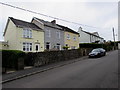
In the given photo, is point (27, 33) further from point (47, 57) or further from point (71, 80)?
point (71, 80)

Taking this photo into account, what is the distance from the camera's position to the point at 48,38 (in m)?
27.2

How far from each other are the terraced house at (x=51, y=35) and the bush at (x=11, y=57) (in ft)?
48.4

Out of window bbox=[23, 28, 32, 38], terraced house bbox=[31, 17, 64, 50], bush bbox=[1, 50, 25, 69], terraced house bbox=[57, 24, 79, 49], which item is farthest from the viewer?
terraced house bbox=[57, 24, 79, 49]

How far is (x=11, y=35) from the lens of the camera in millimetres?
22750

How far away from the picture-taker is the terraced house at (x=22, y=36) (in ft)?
70.5

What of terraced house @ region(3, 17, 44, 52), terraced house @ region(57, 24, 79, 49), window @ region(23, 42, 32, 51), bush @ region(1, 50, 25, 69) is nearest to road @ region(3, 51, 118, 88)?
bush @ region(1, 50, 25, 69)

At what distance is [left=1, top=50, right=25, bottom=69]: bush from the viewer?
1103 cm

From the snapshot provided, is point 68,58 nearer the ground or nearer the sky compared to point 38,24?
nearer the ground

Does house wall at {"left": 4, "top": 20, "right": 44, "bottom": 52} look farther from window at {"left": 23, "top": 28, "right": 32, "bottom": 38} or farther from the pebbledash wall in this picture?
the pebbledash wall

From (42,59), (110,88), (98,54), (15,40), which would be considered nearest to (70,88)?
(110,88)

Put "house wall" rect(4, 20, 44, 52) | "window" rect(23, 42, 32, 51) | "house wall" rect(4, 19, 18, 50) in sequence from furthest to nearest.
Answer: "window" rect(23, 42, 32, 51) < "house wall" rect(4, 19, 18, 50) < "house wall" rect(4, 20, 44, 52)

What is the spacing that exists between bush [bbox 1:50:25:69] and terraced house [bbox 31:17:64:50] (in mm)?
14761

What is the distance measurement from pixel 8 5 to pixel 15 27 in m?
11.5

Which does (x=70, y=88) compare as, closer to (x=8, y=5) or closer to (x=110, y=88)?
(x=110, y=88)
